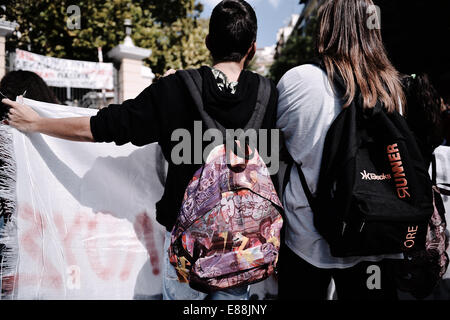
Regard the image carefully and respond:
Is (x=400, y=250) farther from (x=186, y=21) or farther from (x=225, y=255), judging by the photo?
(x=186, y=21)

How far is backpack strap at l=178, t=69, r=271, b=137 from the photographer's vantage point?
1.27 metres

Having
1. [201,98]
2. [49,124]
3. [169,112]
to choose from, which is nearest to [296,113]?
[201,98]

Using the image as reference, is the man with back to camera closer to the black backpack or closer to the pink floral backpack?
the pink floral backpack

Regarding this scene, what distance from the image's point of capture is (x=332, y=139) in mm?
1305

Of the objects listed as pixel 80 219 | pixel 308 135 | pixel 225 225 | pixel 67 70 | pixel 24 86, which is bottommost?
pixel 80 219

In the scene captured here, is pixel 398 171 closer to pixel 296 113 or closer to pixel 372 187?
pixel 372 187

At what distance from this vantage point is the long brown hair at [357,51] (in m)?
1.36

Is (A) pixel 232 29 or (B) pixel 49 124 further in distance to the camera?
(B) pixel 49 124

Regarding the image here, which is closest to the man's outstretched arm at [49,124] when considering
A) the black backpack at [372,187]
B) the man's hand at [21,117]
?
the man's hand at [21,117]

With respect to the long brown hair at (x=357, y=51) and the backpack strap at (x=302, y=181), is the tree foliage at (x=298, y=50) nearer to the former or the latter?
the long brown hair at (x=357, y=51)

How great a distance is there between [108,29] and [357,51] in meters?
8.53

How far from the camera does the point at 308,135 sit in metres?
1.38

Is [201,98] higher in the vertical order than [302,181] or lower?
higher

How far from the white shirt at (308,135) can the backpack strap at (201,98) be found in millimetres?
109
